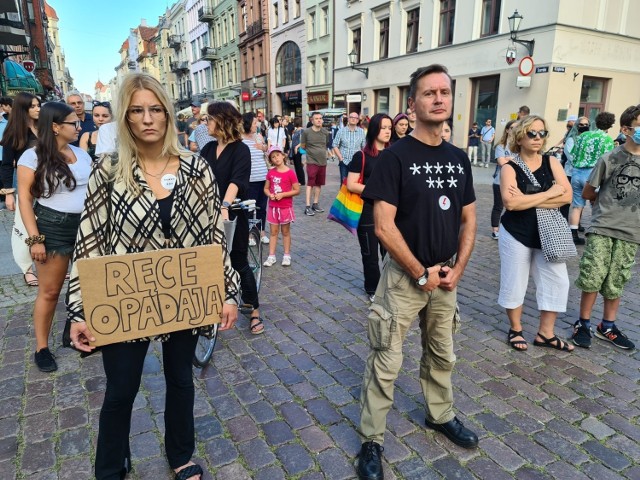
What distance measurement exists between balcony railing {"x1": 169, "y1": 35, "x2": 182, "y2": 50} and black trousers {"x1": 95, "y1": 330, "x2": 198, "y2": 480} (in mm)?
67913

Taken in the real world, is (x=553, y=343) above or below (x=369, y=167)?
below

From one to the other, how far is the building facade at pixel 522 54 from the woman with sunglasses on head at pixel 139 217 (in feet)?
55.1

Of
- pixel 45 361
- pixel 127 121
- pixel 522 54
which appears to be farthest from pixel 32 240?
pixel 522 54

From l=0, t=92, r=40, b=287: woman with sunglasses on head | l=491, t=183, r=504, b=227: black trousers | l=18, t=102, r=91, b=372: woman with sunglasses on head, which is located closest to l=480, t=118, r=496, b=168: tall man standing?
l=491, t=183, r=504, b=227: black trousers

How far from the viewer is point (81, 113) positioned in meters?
6.11

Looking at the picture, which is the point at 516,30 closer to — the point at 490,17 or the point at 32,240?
the point at 490,17

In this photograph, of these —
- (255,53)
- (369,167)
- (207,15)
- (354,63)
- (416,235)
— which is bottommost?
(416,235)

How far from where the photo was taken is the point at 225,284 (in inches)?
85.5

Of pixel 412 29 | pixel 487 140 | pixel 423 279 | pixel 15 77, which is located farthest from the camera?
pixel 412 29

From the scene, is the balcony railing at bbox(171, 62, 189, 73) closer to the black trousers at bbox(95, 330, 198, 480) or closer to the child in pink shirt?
the child in pink shirt

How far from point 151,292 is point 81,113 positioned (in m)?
5.21

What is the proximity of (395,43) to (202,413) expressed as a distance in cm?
2314

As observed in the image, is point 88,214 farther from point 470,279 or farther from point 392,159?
point 470,279

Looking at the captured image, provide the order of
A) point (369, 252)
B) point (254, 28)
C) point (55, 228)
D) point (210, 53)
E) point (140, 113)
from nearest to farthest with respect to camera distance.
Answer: point (140, 113), point (55, 228), point (369, 252), point (254, 28), point (210, 53)
